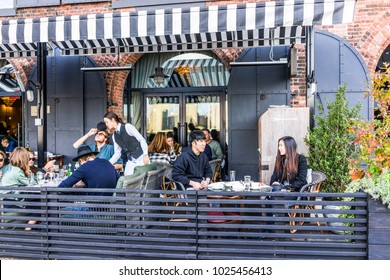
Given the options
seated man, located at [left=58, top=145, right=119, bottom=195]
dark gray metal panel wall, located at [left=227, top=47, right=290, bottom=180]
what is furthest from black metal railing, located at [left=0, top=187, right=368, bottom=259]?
dark gray metal panel wall, located at [left=227, top=47, right=290, bottom=180]

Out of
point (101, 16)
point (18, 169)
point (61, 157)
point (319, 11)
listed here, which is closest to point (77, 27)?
point (101, 16)

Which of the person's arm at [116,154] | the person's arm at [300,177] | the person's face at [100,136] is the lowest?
the person's arm at [300,177]

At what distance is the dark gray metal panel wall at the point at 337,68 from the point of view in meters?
7.29

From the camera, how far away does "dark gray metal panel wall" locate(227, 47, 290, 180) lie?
7672 mm

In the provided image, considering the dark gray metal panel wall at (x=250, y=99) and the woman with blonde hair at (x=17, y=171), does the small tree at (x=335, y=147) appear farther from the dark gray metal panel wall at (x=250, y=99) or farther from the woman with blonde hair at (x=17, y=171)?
the woman with blonde hair at (x=17, y=171)

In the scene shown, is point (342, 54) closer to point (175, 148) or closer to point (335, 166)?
point (335, 166)

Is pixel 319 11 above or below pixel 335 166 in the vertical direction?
above

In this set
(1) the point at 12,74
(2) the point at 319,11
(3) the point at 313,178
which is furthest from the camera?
(1) the point at 12,74

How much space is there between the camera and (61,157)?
8344 millimetres

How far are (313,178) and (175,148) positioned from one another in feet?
13.5

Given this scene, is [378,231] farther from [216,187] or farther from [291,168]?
[216,187]

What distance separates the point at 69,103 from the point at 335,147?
21.0ft

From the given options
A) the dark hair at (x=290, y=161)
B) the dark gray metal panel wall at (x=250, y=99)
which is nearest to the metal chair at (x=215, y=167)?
the dark gray metal panel wall at (x=250, y=99)

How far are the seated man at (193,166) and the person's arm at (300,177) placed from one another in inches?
46.7
